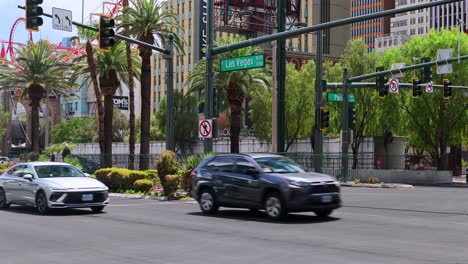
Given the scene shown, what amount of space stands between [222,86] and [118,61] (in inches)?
308

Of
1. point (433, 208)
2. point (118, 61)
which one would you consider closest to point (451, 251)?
point (433, 208)

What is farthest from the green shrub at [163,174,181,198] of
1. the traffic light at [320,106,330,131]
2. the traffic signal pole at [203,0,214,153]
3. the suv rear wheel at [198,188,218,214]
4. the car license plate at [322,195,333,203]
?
the traffic light at [320,106,330,131]

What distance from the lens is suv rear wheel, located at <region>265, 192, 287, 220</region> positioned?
16.7 meters

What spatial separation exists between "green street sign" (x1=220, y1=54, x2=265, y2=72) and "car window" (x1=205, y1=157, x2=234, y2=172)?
816 cm

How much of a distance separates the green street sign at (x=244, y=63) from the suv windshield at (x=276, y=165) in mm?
8957

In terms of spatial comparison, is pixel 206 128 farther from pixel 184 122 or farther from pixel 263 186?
pixel 184 122

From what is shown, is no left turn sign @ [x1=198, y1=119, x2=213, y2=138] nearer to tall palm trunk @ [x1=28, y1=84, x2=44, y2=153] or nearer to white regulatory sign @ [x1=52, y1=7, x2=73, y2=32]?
white regulatory sign @ [x1=52, y1=7, x2=73, y2=32]

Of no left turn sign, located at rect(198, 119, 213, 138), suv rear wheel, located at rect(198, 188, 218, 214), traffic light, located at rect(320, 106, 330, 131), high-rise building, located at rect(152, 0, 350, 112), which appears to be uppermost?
high-rise building, located at rect(152, 0, 350, 112)

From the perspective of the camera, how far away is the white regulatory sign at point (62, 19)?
949 inches

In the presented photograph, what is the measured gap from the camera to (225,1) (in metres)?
82.2

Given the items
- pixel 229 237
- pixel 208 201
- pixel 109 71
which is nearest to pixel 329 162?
pixel 109 71

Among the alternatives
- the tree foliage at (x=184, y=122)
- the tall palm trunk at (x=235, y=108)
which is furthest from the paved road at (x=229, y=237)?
the tree foliage at (x=184, y=122)

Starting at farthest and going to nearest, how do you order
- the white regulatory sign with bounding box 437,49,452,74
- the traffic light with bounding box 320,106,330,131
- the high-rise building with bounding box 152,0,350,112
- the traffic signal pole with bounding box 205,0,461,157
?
the high-rise building with bounding box 152,0,350,112, the traffic light with bounding box 320,106,330,131, the white regulatory sign with bounding box 437,49,452,74, the traffic signal pole with bounding box 205,0,461,157

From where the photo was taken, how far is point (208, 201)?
18922 millimetres
